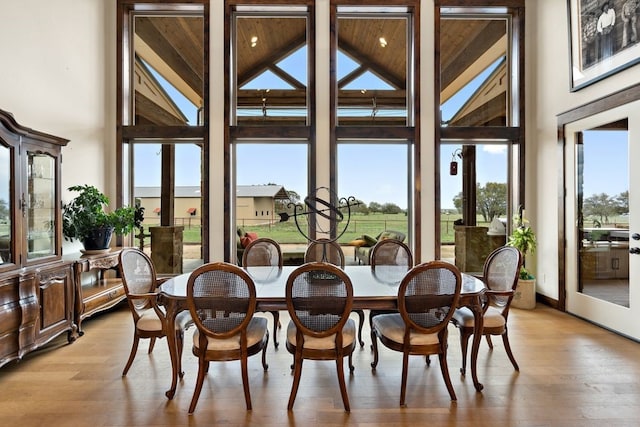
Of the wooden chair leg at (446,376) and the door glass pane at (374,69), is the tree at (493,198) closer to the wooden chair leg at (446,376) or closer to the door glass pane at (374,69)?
the door glass pane at (374,69)

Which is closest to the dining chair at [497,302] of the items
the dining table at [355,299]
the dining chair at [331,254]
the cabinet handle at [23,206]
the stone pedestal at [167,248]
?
the dining table at [355,299]

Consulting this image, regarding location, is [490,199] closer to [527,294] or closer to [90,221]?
[527,294]

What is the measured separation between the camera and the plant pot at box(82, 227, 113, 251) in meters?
3.73

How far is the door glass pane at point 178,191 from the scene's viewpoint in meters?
4.88

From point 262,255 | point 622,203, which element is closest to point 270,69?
point 262,255

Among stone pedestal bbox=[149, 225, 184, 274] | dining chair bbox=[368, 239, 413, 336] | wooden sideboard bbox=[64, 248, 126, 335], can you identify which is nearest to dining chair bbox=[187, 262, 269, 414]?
dining chair bbox=[368, 239, 413, 336]

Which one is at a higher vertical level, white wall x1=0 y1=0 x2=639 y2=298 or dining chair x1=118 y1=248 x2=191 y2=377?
white wall x1=0 y1=0 x2=639 y2=298

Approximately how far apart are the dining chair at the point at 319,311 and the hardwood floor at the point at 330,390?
0.30 m

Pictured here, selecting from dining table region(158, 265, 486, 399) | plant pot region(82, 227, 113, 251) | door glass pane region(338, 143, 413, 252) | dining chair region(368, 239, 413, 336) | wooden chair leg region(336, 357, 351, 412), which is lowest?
wooden chair leg region(336, 357, 351, 412)

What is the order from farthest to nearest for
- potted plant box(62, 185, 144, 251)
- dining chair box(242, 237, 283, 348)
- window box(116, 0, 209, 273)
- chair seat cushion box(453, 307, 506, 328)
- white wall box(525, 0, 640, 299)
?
window box(116, 0, 209, 273) → white wall box(525, 0, 640, 299) → potted plant box(62, 185, 144, 251) → dining chair box(242, 237, 283, 348) → chair seat cushion box(453, 307, 506, 328)

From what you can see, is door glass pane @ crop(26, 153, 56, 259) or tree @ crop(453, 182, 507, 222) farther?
tree @ crop(453, 182, 507, 222)

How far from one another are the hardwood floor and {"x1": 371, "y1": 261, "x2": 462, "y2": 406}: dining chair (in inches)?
9.6

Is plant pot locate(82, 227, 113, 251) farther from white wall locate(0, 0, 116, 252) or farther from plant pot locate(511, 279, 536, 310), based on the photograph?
plant pot locate(511, 279, 536, 310)

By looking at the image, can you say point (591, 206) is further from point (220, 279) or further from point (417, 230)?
point (220, 279)
